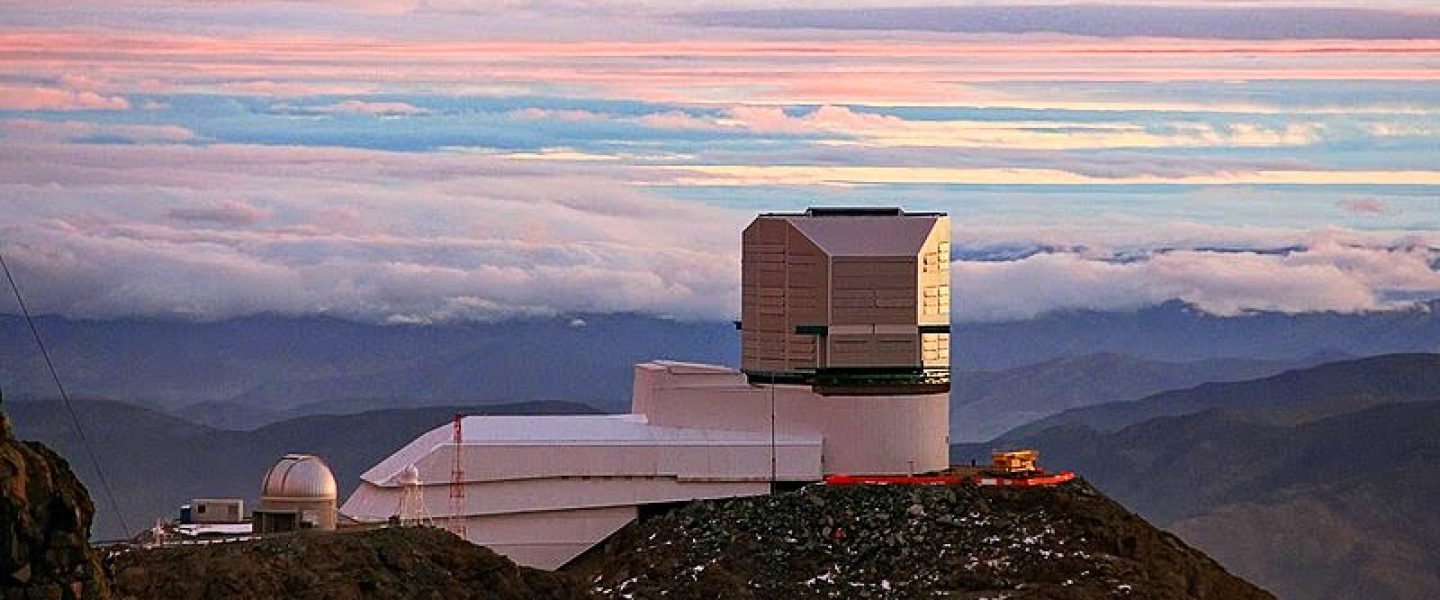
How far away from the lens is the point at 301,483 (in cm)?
7456

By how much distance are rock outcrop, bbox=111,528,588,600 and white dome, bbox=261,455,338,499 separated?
2.01m

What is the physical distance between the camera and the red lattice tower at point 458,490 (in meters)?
82.0

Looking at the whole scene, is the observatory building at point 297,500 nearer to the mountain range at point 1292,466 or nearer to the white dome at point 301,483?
the white dome at point 301,483

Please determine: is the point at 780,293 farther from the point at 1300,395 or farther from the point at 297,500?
the point at 1300,395

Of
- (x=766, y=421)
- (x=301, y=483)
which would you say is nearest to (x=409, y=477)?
(x=301, y=483)

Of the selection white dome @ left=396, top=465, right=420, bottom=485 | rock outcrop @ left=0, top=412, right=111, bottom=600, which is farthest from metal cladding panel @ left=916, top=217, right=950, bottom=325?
rock outcrop @ left=0, top=412, right=111, bottom=600

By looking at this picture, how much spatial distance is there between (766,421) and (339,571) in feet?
60.0

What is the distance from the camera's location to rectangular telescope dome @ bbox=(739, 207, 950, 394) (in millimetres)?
85250

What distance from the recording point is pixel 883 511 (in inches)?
3216

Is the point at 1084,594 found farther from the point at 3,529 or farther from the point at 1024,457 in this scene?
the point at 3,529

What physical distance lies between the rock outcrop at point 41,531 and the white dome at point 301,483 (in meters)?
25.2

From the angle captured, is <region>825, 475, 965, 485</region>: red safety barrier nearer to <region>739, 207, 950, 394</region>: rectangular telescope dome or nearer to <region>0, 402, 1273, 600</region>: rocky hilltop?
<region>0, 402, 1273, 600</region>: rocky hilltop

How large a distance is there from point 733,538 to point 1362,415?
107m

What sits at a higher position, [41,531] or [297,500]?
[297,500]
